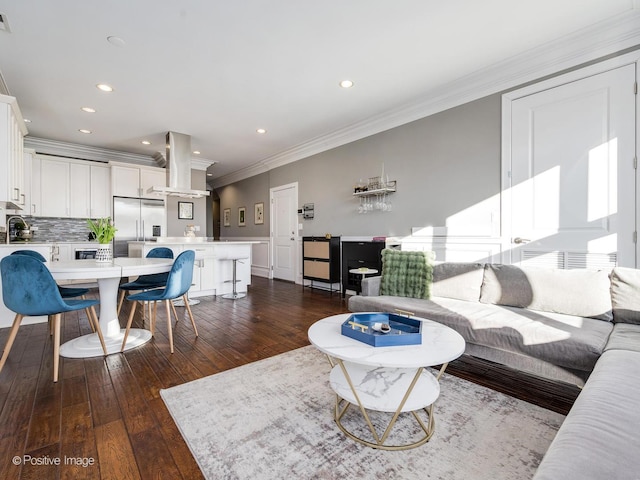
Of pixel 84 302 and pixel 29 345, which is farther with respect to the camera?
pixel 29 345

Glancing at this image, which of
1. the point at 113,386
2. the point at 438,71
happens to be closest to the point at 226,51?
the point at 438,71

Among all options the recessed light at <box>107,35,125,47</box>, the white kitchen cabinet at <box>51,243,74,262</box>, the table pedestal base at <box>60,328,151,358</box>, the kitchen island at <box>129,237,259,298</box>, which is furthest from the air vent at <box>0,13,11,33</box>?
the white kitchen cabinet at <box>51,243,74,262</box>

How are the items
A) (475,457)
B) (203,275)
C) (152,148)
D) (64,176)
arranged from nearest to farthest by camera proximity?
(475,457) < (203,275) < (64,176) < (152,148)

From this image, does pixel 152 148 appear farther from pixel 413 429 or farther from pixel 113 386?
pixel 413 429

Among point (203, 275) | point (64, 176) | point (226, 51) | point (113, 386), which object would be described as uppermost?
point (226, 51)

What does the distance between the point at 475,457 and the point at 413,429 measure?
29cm

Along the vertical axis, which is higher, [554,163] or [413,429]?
[554,163]

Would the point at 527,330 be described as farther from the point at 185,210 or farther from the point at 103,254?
the point at 185,210

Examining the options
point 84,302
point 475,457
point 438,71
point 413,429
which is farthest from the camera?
point 438,71

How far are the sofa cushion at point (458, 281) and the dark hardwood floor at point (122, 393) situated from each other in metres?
0.55

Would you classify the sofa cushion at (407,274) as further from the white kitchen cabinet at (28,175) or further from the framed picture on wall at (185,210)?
the white kitchen cabinet at (28,175)

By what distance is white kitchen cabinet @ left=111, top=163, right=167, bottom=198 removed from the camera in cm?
598

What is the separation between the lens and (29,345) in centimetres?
276

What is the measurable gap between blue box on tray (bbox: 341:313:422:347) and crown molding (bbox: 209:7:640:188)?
119 inches
